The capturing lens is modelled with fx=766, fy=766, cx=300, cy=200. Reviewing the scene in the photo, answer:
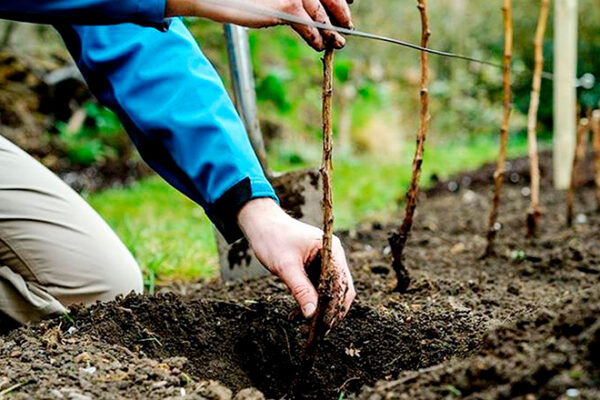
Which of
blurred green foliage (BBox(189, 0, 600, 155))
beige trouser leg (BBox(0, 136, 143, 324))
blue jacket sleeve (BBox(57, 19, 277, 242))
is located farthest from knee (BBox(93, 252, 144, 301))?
blurred green foliage (BBox(189, 0, 600, 155))

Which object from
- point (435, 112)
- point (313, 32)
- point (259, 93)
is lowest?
point (435, 112)

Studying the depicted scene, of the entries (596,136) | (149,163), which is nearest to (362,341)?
(149,163)

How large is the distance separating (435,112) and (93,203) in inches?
275

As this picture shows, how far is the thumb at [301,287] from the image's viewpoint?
1.59 metres

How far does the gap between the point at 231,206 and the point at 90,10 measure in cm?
55

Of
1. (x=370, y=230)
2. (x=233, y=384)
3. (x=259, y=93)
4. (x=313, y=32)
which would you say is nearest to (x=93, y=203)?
(x=259, y=93)

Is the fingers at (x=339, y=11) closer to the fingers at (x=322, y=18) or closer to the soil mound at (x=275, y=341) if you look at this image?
the fingers at (x=322, y=18)

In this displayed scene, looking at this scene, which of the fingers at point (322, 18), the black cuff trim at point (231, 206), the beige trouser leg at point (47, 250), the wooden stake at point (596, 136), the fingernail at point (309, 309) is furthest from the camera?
the wooden stake at point (596, 136)

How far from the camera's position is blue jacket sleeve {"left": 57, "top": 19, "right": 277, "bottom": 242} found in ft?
5.65

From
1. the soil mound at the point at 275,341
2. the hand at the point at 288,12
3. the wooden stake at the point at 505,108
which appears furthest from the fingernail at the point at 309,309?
the wooden stake at the point at 505,108

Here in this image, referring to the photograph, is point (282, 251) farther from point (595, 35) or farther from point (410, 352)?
point (595, 35)

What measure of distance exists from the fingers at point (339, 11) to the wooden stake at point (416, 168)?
1.89ft

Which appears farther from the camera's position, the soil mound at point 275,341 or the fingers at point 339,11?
the soil mound at point 275,341

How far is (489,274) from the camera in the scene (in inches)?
104
